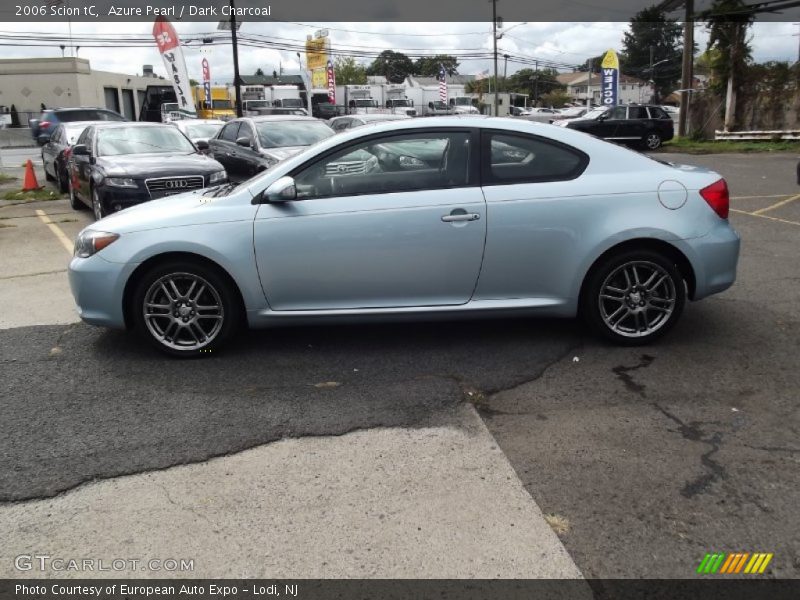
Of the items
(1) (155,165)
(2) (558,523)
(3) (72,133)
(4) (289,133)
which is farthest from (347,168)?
(3) (72,133)

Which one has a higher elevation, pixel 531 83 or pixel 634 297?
pixel 531 83

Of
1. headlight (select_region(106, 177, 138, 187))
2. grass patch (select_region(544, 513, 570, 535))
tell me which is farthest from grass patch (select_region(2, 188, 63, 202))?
grass patch (select_region(544, 513, 570, 535))

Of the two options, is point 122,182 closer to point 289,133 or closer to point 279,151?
point 279,151

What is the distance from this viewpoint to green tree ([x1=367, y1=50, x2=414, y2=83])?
408ft

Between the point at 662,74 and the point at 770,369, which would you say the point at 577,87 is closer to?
the point at 662,74

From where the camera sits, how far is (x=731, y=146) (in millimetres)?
25234

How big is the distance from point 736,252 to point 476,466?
278 cm

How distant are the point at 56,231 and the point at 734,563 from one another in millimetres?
10446

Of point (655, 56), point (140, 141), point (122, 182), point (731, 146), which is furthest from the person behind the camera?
point (655, 56)

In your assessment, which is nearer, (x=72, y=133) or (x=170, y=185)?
(x=170, y=185)

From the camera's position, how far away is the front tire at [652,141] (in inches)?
1043

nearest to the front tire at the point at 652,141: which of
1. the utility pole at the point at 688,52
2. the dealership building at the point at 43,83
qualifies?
the utility pole at the point at 688,52

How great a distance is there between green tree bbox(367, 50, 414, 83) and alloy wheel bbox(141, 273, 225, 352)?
123 meters

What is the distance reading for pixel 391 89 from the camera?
59438 millimetres
